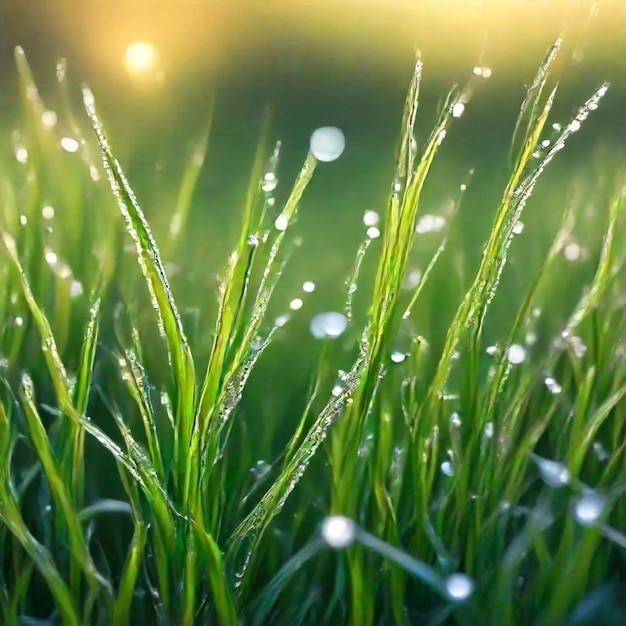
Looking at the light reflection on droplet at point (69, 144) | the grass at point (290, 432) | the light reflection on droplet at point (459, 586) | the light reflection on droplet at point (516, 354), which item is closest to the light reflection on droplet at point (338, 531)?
the grass at point (290, 432)

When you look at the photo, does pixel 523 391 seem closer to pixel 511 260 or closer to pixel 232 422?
pixel 511 260

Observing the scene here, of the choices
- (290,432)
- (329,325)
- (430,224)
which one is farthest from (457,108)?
(290,432)

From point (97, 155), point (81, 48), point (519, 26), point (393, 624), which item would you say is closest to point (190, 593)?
point (393, 624)

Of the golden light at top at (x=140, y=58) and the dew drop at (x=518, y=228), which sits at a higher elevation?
the golden light at top at (x=140, y=58)

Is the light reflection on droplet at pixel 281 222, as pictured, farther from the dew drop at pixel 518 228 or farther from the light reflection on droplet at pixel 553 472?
the light reflection on droplet at pixel 553 472

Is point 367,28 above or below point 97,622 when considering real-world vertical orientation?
above

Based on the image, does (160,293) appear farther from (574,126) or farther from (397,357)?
(574,126)

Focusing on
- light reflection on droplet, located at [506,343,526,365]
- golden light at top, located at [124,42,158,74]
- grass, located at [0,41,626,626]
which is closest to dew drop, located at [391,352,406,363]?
grass, located at [0,41,626,626]
